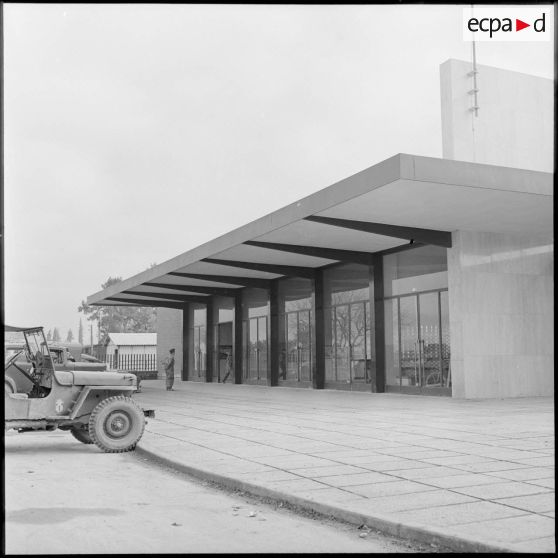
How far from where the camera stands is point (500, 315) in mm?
18750

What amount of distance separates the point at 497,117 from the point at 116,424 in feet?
60.4

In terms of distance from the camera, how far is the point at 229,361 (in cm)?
3234

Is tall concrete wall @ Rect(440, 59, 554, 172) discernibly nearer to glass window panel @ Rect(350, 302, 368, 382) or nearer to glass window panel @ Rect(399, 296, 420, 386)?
glass window panel @ Rect(399, 296, 420, 386)

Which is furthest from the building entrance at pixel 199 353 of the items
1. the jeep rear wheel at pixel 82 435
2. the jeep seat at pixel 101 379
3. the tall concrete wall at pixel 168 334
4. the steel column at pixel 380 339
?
the jeep seat at pixel 101 379

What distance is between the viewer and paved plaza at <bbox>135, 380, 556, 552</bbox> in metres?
5.30

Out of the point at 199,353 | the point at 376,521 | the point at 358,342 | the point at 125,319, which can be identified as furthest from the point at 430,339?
the point at 125,319

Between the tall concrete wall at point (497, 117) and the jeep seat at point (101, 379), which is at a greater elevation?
the tall concrete wall at point (497, 117)

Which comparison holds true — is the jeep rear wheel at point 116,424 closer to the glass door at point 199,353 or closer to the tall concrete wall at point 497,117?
the tall concrete wall at point 497,117

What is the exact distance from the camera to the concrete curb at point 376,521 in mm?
4719

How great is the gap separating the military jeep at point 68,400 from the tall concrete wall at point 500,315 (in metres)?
10.4

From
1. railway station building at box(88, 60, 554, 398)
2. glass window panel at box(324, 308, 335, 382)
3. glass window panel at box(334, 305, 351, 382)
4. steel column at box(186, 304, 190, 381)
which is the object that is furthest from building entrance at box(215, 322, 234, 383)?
glass window panel at box(334, 305, 351, 382)

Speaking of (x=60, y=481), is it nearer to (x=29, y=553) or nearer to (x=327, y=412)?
(x=29, y=553)

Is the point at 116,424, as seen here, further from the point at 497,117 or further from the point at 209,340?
the point at 209,340

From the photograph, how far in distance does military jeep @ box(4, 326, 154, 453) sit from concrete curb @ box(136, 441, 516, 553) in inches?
96.2
